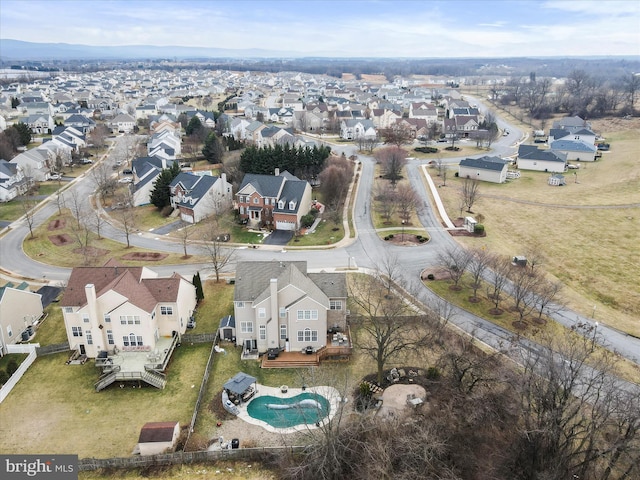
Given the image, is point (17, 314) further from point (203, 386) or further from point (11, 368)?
point (203, 386)

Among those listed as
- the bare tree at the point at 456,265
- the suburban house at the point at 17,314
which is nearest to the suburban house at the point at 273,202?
the bare tree at the point at 456,265

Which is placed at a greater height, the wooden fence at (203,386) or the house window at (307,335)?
the house window at (307,335)

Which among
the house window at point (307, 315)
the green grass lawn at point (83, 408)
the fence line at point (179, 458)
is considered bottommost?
the green grass lawn at point (83, 408)

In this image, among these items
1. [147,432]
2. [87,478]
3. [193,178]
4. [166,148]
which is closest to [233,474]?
[147,432]

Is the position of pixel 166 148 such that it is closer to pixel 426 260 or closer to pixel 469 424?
pixel 426 260

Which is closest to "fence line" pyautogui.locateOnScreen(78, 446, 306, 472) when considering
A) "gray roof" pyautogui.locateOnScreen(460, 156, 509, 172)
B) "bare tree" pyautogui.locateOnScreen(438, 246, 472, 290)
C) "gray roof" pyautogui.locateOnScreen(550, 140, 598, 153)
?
"bare tree" pyautogui.locateOnScreen(438, 246, 472, 290)

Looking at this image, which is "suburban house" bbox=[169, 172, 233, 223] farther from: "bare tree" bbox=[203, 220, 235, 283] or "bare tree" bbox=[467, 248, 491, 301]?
"bare tree" bbox=[467, 248, 491, 301]

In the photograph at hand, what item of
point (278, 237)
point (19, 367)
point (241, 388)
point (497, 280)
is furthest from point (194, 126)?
point (241, 388)

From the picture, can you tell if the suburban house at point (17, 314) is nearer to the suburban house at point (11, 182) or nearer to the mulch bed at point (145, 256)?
the mulch bed at point (145, 256)
